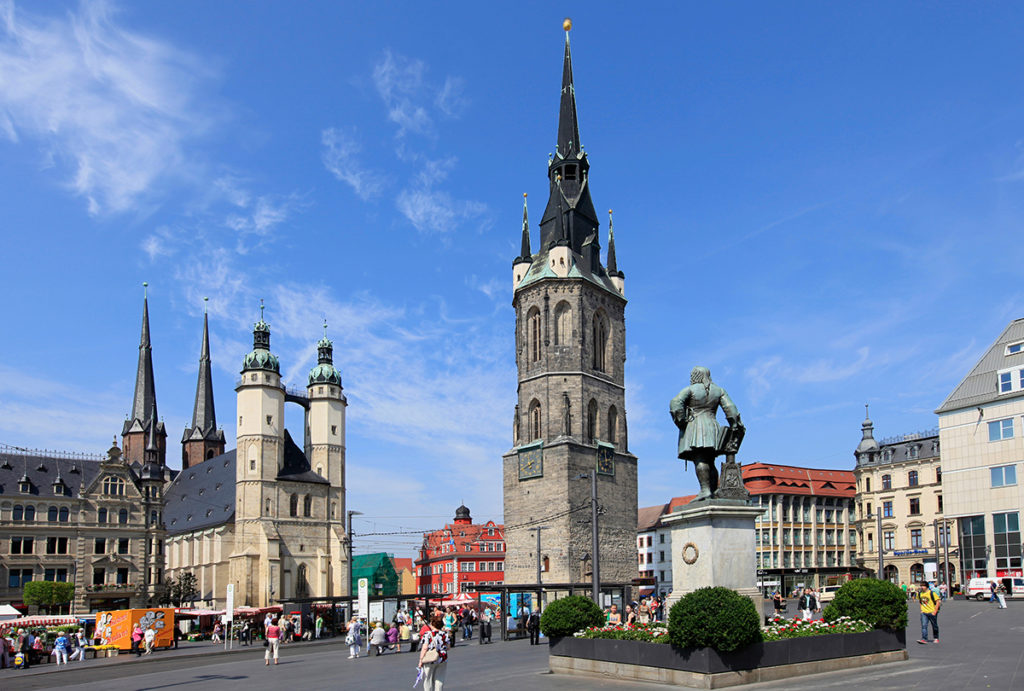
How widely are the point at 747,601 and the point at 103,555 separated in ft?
222

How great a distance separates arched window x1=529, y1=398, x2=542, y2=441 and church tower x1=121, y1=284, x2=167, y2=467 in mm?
66397

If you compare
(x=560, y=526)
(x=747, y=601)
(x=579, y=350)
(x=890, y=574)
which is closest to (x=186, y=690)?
(x=747, y=601)

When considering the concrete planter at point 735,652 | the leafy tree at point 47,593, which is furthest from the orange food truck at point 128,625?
the concrete planter at point 735,652

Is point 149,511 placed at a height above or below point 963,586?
above

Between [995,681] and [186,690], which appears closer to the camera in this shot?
[995,681]

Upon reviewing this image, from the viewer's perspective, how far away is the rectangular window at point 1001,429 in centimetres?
5875

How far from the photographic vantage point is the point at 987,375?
202 feet

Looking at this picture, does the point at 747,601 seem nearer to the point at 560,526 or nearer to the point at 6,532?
the point at 560,526

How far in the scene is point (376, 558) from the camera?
147 metres

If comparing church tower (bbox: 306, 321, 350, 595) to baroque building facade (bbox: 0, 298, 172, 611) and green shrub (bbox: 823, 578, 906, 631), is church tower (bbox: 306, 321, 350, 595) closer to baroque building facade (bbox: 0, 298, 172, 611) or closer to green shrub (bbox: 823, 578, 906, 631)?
baroque building facade (bbox: 0, 298, 172, 611)

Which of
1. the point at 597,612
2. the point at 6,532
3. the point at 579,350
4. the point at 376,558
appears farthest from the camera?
the point at 376,558

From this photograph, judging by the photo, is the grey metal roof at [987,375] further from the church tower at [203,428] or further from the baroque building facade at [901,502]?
the church tower at [203,428]

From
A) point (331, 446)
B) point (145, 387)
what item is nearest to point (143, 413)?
point (145, 387)

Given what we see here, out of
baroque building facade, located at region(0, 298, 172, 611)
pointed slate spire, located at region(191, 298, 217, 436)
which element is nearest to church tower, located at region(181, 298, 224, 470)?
pointed slate spire, located at region(191, 298, 217, 436)
